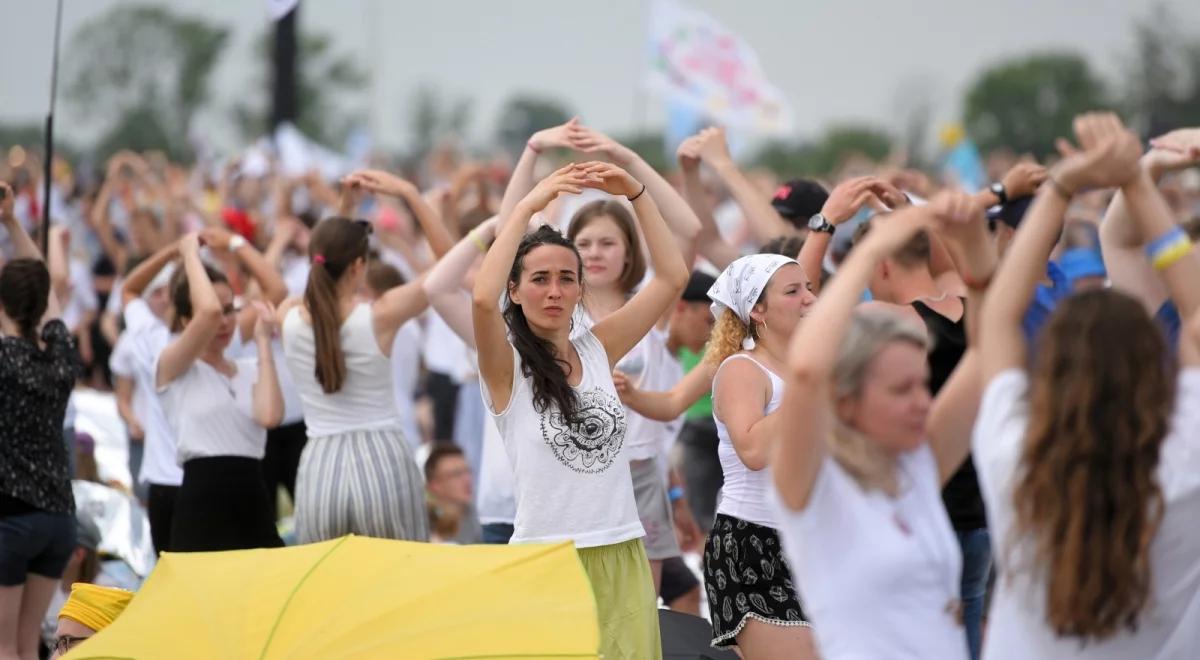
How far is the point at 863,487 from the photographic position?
3504mm

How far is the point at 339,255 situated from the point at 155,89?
195ft

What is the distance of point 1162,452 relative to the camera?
346 centimetres

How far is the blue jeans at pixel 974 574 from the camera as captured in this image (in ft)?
19.0

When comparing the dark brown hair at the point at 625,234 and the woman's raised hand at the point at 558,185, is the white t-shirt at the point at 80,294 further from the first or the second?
the woman's raised hand at the point at 558,185

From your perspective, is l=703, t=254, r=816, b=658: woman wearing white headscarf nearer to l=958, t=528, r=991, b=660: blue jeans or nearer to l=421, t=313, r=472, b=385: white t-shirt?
l=958, t=528, r=991, b=660: blue jeans

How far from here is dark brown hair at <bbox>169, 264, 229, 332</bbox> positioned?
7.29 m

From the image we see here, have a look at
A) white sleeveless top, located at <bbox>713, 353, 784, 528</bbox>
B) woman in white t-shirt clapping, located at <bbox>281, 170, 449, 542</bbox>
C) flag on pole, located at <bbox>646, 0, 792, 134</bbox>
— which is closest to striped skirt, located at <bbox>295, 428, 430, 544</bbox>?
woman in white t-shirt clapping, located at <bbox>281, 170, 449, 542</bbox>

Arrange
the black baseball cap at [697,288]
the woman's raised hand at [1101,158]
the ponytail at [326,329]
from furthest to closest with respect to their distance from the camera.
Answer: the black baseball cap at [697,288] < the ponytail at [326,329] < the woman's raised hand at [1101,158]

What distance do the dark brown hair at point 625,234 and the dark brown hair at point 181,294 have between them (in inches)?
68.8

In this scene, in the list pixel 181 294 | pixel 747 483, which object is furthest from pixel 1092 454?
pixel 181 294

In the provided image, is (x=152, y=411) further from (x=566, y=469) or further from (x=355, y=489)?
(x=566, y=469)

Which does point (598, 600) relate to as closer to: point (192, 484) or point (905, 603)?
point (905, 603)

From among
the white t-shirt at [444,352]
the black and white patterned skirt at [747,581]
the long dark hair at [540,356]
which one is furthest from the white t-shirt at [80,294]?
the black and white patterned skirt at [747,581]

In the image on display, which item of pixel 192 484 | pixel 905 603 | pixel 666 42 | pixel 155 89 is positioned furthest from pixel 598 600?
pixel 155 89
